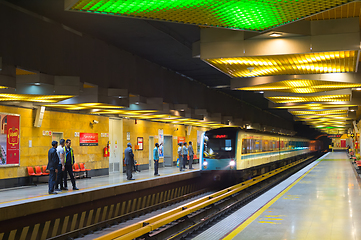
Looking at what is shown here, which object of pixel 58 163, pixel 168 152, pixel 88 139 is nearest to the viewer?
pixel 58 163

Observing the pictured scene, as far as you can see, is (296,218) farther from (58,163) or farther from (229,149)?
(229,149)

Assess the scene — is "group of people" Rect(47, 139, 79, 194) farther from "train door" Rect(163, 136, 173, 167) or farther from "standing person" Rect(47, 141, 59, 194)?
"train door" Rect(163, 136, 173, 167)

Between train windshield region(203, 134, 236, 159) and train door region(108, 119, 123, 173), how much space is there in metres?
4.96

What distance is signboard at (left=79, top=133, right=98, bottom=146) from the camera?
1797 centimetres

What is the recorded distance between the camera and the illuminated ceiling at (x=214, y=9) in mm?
4574

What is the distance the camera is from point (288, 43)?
8508mm

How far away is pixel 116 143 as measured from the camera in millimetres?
21641

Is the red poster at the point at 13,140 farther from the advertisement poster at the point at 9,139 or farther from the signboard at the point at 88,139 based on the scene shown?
the signboard at the point at 88,139

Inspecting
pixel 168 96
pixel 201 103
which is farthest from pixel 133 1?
pixel 201 103

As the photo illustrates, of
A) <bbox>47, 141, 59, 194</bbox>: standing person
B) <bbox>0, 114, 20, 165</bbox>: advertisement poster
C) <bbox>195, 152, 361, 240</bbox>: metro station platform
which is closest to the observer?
<bbox>195, 152, 361, 240</bbox>: metro station platform

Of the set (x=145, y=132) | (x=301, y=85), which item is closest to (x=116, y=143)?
(x=145, y=132)

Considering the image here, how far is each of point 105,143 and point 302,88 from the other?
10.6 metres

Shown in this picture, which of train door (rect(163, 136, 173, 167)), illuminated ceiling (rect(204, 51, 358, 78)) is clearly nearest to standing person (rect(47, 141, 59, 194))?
illuminated ceiling (rect(204, 51, 358, 78))

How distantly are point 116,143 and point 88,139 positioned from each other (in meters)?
3.27
